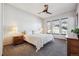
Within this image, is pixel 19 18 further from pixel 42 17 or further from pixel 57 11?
pixel 57 11

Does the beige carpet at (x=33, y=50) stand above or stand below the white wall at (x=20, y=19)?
below

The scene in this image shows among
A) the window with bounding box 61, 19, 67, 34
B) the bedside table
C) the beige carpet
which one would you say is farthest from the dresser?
the bedside table

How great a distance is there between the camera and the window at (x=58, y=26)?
1535 millimetres

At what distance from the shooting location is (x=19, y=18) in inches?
61.7

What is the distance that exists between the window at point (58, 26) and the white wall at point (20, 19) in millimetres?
232

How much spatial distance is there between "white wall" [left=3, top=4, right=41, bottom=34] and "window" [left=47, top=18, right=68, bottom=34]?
232 mm

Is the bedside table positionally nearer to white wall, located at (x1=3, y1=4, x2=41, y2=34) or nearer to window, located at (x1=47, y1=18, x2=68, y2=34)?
white wall, located at (x1=3, y1=4, x2=41, y2=34)

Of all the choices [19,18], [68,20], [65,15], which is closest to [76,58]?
[68,20]

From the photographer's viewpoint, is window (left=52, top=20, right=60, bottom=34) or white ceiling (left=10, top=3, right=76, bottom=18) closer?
white ceiling (left=10, top=3, right=76, bottom=18)

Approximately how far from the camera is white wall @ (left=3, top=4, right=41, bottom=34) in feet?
4.95

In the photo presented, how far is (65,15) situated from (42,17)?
0.46 m

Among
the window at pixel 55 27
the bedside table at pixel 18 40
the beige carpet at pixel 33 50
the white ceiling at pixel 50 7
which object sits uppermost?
the white ceiling at pixel 50 7

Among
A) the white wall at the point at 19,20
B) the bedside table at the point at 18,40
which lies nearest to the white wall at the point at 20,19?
the white wall at the point at 19,20

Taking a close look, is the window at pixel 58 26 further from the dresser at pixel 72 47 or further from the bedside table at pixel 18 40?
the bedside table at pixel 18 40
